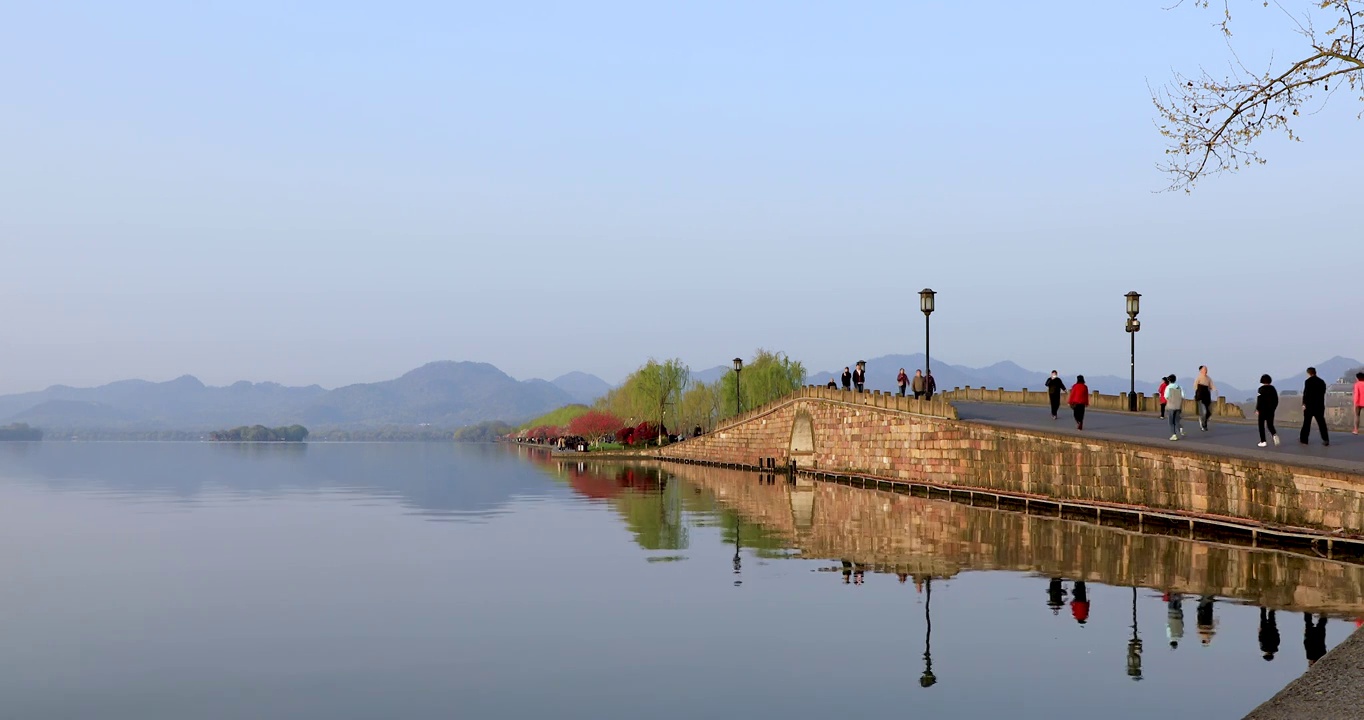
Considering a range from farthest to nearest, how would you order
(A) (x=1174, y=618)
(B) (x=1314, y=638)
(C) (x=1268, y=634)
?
(A) (x=1174, y=618), (C) (x=1268, y=634), (B) (x=1314, y=638)

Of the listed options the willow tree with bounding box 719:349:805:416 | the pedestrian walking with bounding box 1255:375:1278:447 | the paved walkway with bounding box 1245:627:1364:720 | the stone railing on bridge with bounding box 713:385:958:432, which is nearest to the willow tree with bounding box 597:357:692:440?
the willow tree with bounding box 719:349:805:416

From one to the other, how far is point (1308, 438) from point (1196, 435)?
4278 millimetres

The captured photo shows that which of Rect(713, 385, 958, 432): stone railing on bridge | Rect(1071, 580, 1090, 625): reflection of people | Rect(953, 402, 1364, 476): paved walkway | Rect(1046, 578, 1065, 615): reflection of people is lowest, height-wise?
Rect(1046, 578, 1065, 615): reflection of people

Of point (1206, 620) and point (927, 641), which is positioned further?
point (1206, 620)

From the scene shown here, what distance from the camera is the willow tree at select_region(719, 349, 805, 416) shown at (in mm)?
98625

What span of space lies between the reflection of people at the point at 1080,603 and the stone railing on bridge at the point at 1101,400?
2331cm

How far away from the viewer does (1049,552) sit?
75.5ft

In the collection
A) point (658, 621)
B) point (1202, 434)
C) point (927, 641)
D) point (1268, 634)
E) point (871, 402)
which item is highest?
point (871, 402)

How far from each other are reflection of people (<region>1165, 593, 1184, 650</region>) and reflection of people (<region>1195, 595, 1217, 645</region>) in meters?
0.21

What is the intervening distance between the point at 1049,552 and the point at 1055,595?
5323 mm

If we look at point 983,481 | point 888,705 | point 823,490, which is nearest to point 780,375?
point 823,490

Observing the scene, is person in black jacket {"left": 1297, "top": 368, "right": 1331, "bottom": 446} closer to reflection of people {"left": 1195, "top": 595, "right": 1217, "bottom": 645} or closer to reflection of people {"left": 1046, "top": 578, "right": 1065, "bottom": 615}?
reflection of people {"left": 1046, "top": 578, "right": 1065, "bottom": 615}

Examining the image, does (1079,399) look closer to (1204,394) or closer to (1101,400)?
(1204,394)

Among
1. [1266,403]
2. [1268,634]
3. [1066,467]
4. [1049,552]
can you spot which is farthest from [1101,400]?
[1268,634]
